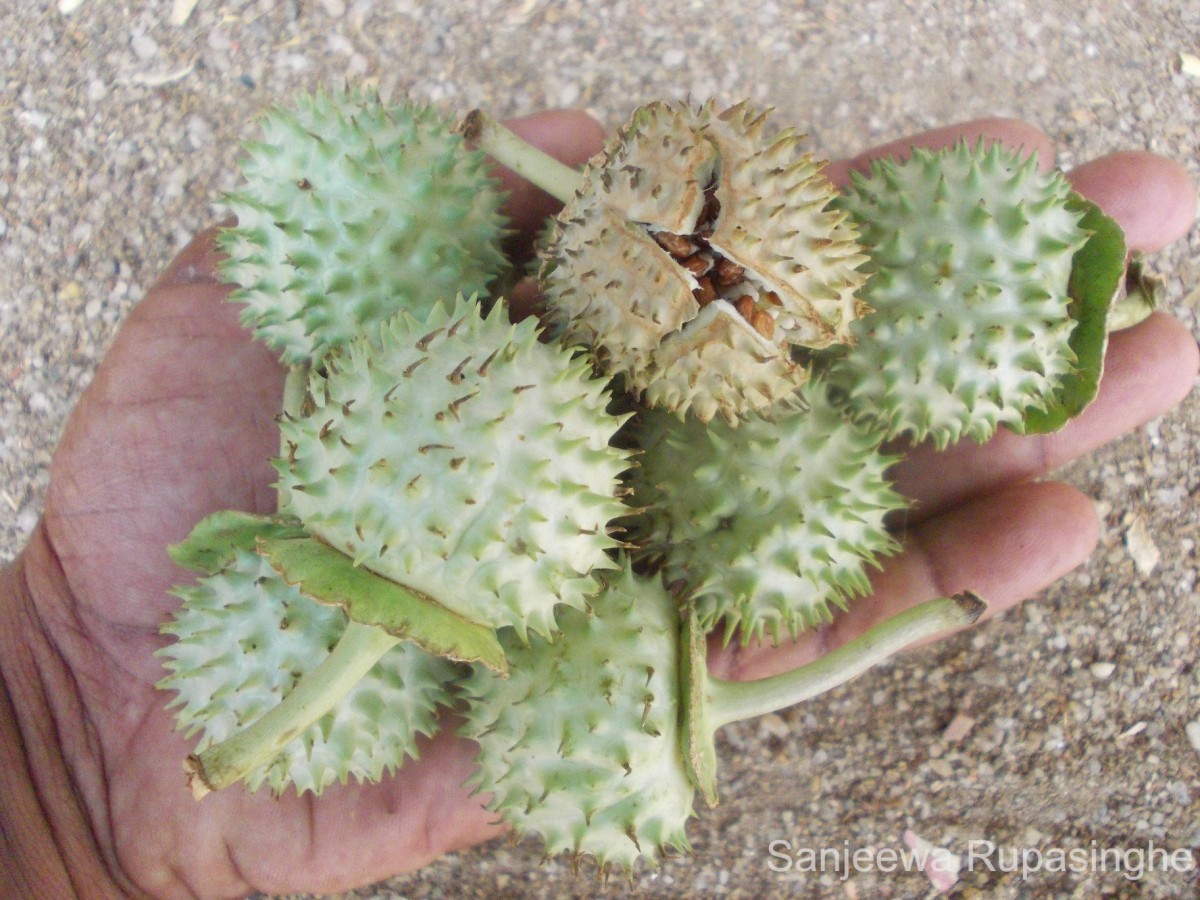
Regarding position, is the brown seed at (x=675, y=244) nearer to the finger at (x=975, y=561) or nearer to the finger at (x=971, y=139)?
the finger at (x=975, y=561)

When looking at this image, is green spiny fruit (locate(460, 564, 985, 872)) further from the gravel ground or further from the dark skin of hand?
the gravel ground

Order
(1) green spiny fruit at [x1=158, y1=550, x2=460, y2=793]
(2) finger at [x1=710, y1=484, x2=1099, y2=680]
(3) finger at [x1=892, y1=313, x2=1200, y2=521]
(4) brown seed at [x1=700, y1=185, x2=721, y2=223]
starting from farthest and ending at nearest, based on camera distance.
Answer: (3) finger at [x1=892, y1=313, x2=1200, y2=521]
(2) finger at [x1=710, y1=484, x2=1099, y2=680]
(1) green spiny fruit at [x1=158, y1=550, x2=460, y2=793]
(4) brown seed at [x1=700, y1=185, x2=721, y2=223]

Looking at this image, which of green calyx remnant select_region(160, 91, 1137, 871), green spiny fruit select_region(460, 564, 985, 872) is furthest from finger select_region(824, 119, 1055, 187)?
green spiny fruit select_region(460, 564, 985, 872)

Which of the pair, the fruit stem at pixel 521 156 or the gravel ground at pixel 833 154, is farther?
the gravel ground at pixel 833 154

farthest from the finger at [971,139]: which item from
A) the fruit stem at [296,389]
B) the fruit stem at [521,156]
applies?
the fruit stem at [296,389]

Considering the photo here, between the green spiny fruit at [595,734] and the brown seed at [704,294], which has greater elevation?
the brown seed at [704,294]

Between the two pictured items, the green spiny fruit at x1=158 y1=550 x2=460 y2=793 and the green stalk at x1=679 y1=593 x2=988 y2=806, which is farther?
the green stalk at x1=679 y1=593 x2=988 y2=806

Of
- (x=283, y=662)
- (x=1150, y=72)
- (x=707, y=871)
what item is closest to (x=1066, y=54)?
(x=1150, y=72)

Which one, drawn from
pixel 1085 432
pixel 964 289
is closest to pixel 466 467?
pixel 964 289
